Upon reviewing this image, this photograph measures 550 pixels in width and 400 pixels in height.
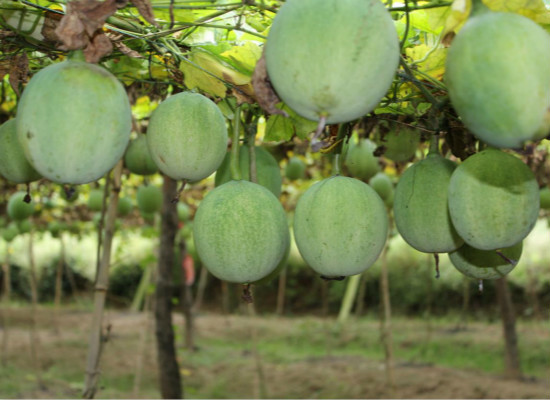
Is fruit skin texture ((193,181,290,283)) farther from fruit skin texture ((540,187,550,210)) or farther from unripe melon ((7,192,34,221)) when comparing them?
fruit skin texture ((540,187,550,210))

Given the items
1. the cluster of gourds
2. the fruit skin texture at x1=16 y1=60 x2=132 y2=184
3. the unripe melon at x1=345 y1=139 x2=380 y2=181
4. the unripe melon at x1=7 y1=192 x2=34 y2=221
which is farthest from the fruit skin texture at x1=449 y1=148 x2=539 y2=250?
the unripe melon at x1=7 y1=192 x2=34 y2=221

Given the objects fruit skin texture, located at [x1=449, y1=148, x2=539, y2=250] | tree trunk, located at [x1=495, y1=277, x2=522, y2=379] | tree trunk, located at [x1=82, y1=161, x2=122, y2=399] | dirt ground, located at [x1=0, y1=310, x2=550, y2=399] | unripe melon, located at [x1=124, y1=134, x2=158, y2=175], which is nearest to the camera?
fruit skin texture, located at [x1=449, y1=148, x2=539, y2=250]

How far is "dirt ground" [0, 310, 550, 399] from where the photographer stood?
6.45 m

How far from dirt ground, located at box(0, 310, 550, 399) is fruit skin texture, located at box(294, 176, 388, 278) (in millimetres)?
4439

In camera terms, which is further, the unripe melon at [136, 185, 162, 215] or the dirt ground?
the dirt ground

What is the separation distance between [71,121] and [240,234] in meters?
0.43

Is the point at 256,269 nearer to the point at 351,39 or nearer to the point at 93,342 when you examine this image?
the point at 351,39

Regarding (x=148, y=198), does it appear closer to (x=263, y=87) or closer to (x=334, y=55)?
(x=263, y=87)

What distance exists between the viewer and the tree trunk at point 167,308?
4496mm

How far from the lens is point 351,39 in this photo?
90 cm

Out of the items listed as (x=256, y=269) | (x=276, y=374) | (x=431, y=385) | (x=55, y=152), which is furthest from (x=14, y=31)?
(x=276, y=374)

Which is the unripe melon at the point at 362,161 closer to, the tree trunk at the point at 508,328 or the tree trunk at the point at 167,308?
the tree trunk at the point at 167,308

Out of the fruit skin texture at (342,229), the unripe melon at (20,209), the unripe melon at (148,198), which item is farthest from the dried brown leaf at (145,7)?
the unripe melon at (148,198)

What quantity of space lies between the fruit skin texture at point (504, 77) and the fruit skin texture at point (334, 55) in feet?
0.42
